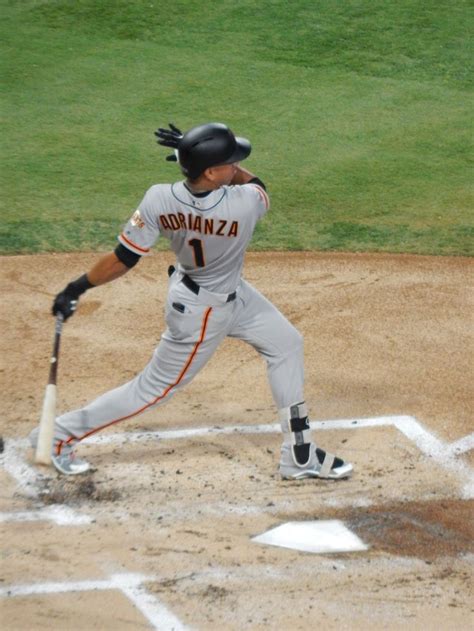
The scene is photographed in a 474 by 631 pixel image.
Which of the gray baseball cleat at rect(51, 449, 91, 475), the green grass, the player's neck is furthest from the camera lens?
the green grass

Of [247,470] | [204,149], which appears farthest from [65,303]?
[247,470]

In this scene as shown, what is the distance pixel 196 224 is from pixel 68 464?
4.66ft

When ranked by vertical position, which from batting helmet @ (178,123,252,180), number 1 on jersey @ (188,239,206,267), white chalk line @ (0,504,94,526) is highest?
batting helmet @ (178,123,252,180)

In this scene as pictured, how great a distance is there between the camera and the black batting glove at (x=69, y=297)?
5184 millimetres

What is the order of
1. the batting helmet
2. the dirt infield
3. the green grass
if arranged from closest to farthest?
the dirt infield, the batting helmet, the green grass

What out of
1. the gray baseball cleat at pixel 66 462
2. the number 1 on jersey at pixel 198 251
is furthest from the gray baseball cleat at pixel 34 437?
the number 1 on jersey at pixel 198 251

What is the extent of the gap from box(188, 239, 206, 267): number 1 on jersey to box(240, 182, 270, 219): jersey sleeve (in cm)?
31

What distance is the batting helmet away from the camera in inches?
194

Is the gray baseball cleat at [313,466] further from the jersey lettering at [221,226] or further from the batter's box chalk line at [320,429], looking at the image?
the jersey lettering at [221,226]

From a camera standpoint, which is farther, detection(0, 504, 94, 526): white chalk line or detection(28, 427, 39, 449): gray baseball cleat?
detection(28, 427, 39, 449): gray baseball cleat

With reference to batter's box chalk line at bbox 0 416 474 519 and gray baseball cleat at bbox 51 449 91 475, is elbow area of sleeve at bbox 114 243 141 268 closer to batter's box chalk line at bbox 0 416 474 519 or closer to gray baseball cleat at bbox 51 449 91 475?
gray baseball cleat at bbox 51 449 91 475

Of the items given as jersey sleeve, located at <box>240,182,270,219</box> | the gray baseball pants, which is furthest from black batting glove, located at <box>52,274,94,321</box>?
jersey sleeve, located at <box>240,182,270,219</box>

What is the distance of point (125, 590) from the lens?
4.57m

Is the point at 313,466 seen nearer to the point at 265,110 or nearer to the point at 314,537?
the point at 314,537
